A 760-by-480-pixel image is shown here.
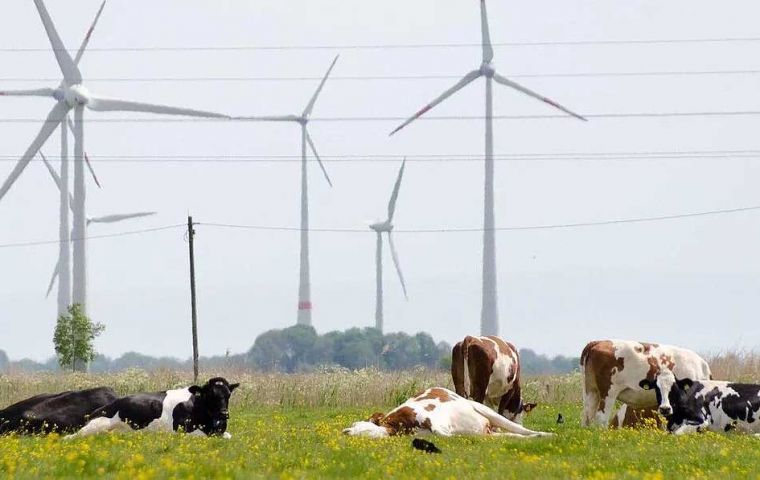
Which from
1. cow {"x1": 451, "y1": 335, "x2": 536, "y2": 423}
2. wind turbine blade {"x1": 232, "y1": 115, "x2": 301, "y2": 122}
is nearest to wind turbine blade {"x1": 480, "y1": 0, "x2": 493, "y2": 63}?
wind turbine blade {"x1": 232, "y1": 115, "x2": 301, "y2": 122}

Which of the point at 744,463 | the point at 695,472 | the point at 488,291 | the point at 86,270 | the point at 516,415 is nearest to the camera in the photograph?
the point at 695,472

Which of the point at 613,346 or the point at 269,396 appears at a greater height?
the point at 613,346

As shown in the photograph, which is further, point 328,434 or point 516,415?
point 516,415

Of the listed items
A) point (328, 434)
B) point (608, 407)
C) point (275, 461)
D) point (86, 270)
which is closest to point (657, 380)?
point (608, 407)

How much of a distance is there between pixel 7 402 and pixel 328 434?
2347 centimetres

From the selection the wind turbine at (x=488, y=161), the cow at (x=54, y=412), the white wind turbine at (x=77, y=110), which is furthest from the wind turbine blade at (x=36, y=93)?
the cow at (x=54, y=412)

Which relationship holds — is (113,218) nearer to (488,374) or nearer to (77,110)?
(77,110)

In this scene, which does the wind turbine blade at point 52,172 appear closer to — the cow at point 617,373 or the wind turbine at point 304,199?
the wind turbine at point 304,199

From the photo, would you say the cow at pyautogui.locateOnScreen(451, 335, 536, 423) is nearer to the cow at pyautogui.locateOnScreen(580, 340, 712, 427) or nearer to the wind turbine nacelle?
the cow at pyautogui.locateOnScreen(580, 340, 712, 427)

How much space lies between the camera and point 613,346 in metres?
24.2

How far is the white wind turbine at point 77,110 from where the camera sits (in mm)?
74150

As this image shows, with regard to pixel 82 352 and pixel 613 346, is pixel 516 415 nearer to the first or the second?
pixel 613 346

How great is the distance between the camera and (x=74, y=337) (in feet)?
253

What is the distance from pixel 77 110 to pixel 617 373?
2403 inches
